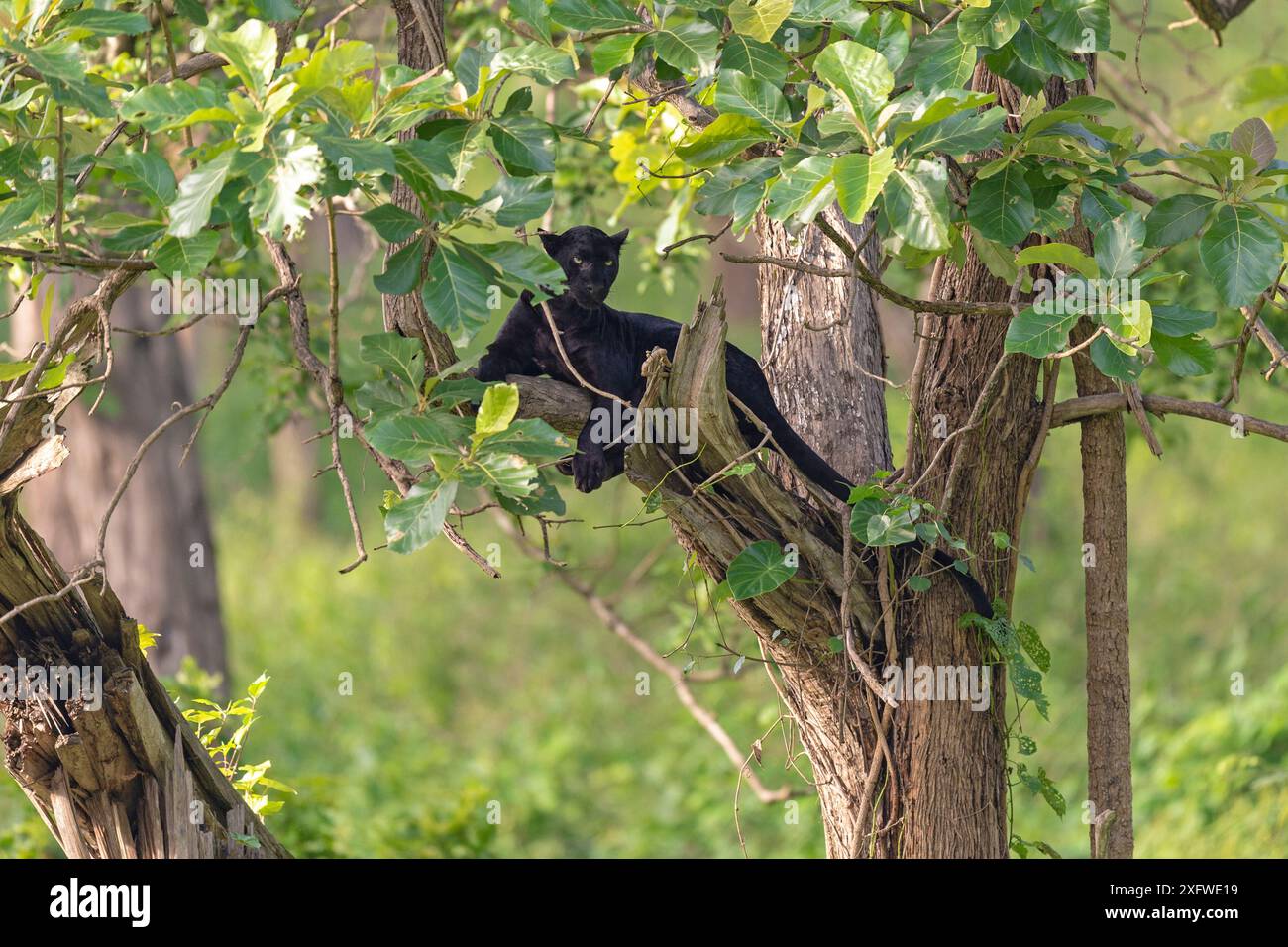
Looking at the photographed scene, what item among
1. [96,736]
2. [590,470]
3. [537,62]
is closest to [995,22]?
[537,62]

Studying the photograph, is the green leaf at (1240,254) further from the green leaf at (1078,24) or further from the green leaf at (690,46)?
the green leaf at (690,46)

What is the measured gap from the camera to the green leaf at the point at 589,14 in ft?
7.18

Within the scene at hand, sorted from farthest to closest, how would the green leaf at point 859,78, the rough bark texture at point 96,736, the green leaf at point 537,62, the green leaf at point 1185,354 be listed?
the rough bark texture at point 96,736 → the green leaf at point 1185,354 → the green leaf at point 537,62 → the green leaf at point 859,78

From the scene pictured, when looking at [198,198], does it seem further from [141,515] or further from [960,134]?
[141,515]

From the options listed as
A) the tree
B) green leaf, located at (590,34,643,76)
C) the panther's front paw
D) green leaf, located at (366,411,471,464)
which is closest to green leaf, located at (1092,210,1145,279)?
the tree

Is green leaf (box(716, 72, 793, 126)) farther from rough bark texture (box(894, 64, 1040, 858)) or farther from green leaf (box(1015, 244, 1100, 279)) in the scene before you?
rough bark texture (box(894, 64, 1040, 858))

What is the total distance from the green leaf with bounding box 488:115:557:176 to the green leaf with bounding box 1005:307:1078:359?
86 centimetres

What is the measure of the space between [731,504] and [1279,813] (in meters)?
4.29

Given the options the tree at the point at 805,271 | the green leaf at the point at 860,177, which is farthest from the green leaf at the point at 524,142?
the green leaf at the point at 860,177

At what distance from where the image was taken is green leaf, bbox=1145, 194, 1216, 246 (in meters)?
2.40

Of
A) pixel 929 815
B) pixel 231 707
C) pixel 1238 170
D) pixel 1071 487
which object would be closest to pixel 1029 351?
pixel 1238 170

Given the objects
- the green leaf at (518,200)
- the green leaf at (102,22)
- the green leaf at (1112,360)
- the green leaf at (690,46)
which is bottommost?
the green leaf at (1112,360)

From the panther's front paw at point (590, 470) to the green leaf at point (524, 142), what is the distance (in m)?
0.73

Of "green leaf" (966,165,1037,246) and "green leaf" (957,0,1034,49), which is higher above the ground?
"green leaf" (957,0,1034,49)
